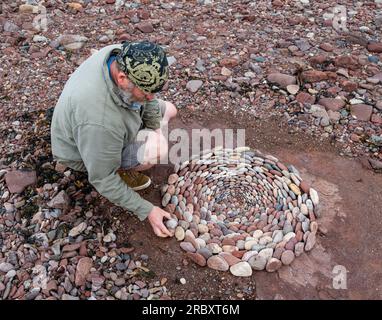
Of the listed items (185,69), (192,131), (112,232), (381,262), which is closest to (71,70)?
(185,69)

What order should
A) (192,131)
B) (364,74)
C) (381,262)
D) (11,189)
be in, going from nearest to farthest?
→ 1. (381,262)
2. (11,189)
3. (192,131)
4. (364,74)

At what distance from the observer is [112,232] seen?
8.21 feet

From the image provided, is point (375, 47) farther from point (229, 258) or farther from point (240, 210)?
point (229, 258)

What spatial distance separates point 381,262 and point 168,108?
5.27 ft

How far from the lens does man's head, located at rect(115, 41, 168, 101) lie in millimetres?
1835

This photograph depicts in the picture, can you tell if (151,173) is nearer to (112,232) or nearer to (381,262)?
(112,232)

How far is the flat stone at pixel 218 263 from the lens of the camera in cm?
236

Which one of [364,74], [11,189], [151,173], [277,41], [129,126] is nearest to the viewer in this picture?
[129,126]

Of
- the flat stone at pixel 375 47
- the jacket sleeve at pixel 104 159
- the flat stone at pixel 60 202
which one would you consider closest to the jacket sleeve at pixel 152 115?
the jacket sleeve at pixel 104 159

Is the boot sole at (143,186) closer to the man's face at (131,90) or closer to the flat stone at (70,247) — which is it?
the flat stone at (70,247)

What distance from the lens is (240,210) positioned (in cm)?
265

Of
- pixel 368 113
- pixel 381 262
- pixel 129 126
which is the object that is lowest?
pixel 381 262

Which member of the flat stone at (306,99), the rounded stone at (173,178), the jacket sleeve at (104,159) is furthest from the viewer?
the flat stone at (306,99)

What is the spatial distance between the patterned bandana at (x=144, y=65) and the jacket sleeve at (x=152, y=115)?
2.15 feet
